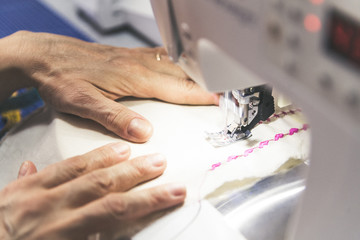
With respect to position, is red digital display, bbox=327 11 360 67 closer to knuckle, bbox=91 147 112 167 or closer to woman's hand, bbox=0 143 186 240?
woman's hand, bbox=0 143 186 240

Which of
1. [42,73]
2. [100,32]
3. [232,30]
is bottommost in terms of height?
[100,32]

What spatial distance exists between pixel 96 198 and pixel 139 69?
0.44 meters

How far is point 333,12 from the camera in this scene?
0.39 m

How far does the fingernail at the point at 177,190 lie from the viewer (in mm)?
723

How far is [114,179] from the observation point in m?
Answer: 0.74

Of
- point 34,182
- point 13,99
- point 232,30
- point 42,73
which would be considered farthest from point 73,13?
point 232,30

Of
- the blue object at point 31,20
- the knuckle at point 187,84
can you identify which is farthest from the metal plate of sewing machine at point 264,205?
the blue object at point 31,20

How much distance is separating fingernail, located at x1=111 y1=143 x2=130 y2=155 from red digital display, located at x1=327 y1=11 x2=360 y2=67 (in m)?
0.52

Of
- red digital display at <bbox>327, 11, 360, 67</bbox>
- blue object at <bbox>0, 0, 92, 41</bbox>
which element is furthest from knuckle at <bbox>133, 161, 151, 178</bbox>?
blue object at <bbox>0, 0, 92, 41</bbox>

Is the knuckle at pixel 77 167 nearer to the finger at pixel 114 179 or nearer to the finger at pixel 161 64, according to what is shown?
the finger at pixel 114 179

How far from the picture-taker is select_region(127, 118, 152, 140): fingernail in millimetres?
869

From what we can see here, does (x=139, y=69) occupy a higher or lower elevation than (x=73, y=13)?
higher

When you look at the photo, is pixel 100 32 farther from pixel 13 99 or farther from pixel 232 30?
pixel 232 30

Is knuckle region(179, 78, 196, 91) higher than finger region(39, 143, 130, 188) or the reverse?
higher
